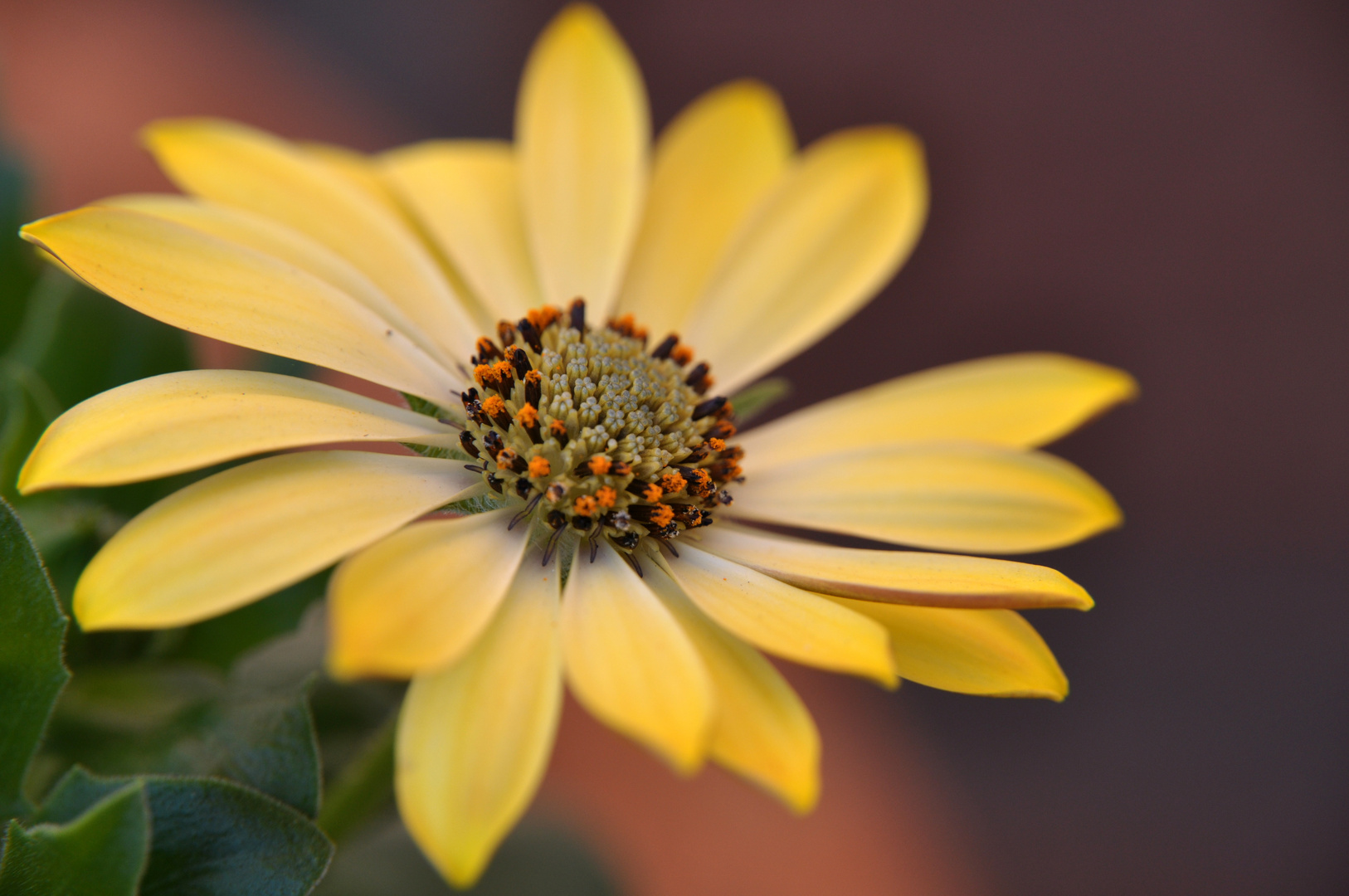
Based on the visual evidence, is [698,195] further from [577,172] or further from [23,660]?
[23,660]

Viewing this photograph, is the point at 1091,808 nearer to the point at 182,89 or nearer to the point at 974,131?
the point at 974,131

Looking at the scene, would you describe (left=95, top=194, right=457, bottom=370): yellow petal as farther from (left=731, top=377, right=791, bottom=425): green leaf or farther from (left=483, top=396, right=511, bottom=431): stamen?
(left=731, top=377, right=791, bottom=425): green leaf

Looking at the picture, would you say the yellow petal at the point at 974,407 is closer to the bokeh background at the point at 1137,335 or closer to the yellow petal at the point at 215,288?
the yellow petal at the point at 215,288

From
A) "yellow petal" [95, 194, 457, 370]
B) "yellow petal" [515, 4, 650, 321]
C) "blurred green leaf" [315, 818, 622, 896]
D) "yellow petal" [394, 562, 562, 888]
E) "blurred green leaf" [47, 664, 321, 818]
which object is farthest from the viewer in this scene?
"blurred green leaf" [315, 818, 622, 896]

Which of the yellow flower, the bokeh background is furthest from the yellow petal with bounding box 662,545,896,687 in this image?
the bokeh background

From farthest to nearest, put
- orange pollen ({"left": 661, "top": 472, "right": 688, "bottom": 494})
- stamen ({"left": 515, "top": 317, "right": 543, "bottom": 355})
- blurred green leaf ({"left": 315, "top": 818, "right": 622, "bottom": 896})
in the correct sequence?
blurred green leaf ({"left": 315, "top": 818, "right": 622, "bottom": 896})
stamen ({"left": 515, "top": 317, "right": 543, "bottom": 355})
orange pollen ({"left": 661, "top": 472, "right": 688, "bottom": 494})

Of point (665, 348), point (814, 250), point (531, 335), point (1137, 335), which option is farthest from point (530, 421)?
point (1137, 335)
